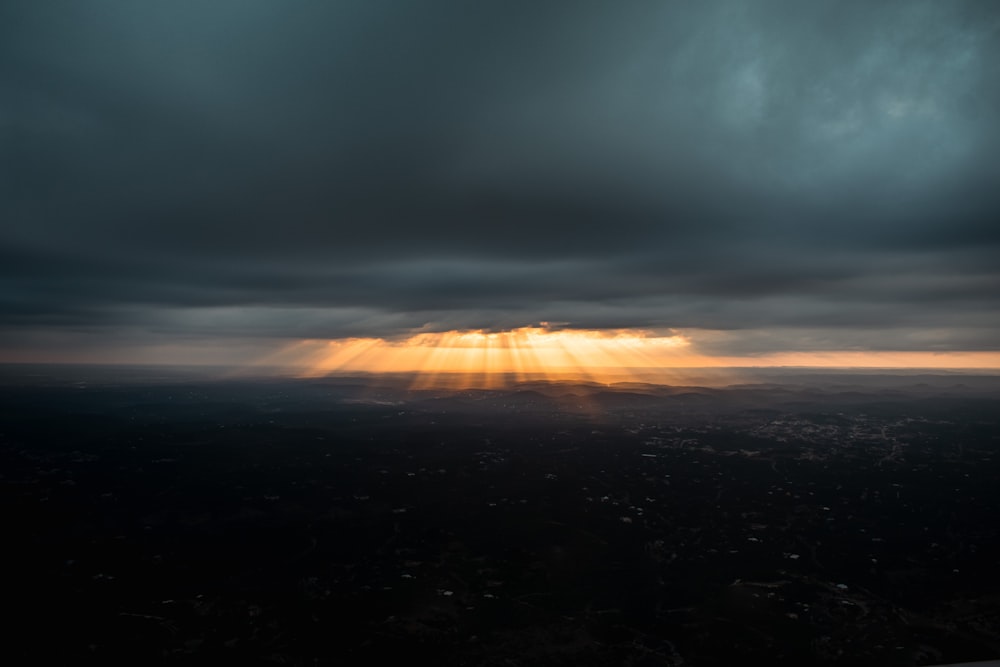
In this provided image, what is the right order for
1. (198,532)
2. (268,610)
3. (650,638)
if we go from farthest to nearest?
(198,532), (268,610), (650,638)

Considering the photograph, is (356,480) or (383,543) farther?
(356,480)

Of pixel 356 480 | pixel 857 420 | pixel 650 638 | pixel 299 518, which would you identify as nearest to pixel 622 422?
pixel 857 420

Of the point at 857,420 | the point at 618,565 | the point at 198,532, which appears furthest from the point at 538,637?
the point at 857,420

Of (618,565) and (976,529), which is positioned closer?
(618,565)

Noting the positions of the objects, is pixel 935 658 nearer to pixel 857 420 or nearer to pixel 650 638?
pixel 650 638

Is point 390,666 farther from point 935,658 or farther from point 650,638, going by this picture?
point 935,658

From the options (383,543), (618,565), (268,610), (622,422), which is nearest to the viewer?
(268,610)
